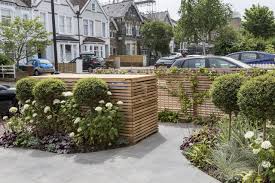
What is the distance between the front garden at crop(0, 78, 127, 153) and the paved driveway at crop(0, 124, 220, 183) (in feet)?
0.99

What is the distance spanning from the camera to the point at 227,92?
5805 millimetres

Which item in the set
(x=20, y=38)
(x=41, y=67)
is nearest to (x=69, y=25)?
(x=20, y=38)

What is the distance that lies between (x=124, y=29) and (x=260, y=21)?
20.2 meters

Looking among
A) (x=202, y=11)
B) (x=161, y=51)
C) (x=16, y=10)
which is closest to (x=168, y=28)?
(x=161, y=51)

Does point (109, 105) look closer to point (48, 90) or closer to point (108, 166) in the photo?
point (108, 166)

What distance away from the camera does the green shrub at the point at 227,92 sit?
5.81m

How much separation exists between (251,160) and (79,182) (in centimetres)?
259

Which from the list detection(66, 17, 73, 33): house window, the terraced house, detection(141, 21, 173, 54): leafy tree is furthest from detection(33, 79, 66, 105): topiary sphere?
detection(141, 21, 173, 54): leafy tree

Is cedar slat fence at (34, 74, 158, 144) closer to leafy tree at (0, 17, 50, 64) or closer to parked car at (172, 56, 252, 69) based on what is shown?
parked car at (172, 56, 252, 69)

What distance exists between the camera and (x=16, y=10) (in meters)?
34.0

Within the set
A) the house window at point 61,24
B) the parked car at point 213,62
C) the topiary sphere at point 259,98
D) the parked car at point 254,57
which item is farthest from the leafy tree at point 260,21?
the topiary sphere at point 259,98

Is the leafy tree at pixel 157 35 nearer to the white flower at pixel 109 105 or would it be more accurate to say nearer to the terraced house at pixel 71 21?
the terraced house at pixel 71 21

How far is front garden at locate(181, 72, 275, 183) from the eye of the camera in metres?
4.86

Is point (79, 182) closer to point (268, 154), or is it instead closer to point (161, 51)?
point (268, 154)
